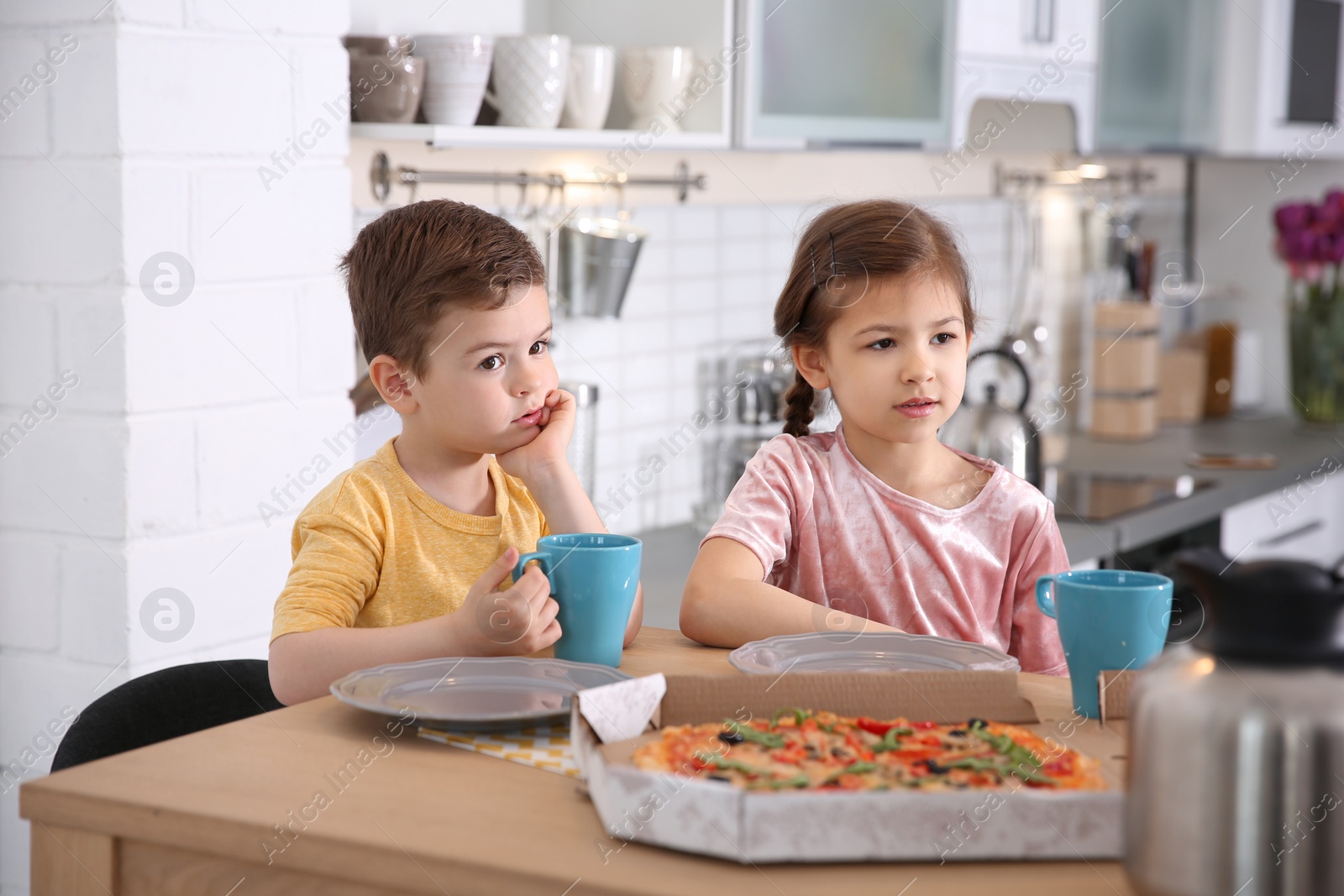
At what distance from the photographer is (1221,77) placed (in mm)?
3303

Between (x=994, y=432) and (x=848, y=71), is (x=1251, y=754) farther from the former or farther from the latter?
(x=994, y=432)

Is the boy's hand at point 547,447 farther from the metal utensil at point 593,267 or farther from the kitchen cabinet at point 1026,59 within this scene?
the kitchen cabinet at point 1026,59

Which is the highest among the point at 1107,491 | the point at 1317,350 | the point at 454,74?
the point at 454,74

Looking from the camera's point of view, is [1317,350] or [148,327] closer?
[148,327]

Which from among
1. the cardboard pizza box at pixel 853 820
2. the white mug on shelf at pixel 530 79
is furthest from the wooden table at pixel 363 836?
the white mug on shelf at pixel 530 79

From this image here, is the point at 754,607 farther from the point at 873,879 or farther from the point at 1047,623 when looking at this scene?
the point at 873,879

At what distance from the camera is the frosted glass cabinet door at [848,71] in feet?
6.80

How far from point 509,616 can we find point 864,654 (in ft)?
0.86

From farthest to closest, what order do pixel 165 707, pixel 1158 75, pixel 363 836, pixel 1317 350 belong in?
1. pixel 1317 350
2. pixel 1158 75
3. pixel 165 707
4. pixel 363 836

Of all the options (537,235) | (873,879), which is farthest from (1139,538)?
(873,879)

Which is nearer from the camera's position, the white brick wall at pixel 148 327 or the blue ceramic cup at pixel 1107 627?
the blue ceramic cup at pixel 1107 627

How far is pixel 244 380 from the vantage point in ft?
5.12

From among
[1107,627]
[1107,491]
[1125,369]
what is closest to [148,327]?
[1107,627]

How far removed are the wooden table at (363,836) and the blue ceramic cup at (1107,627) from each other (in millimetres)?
272
